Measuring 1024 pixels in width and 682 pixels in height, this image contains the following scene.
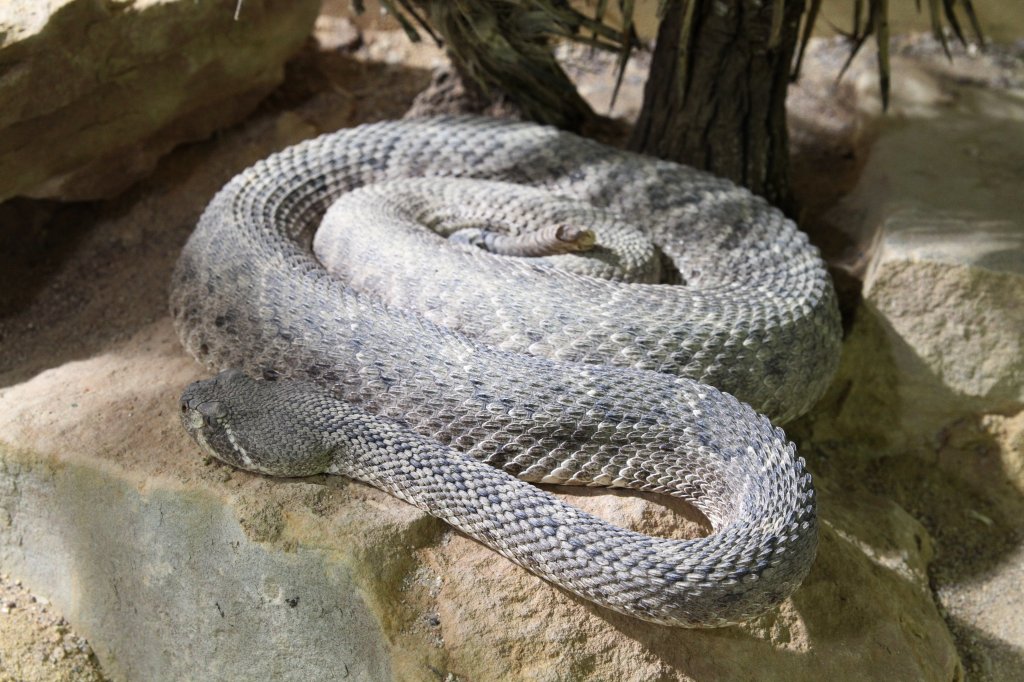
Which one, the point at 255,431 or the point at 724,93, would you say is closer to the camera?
the point at 255,431

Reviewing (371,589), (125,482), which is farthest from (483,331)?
(125,482)

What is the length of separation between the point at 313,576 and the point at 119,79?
288 centimetres

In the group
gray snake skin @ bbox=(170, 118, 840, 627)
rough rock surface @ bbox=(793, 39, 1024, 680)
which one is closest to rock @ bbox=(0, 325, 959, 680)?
gray snake skin @ bbox=(170, 118, 840, 627)

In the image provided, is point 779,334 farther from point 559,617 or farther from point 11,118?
point 11,118

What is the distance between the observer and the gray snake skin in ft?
10.1

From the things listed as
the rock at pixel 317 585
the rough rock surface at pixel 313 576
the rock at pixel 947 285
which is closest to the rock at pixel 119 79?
the rough rock surface at pixel 313 576

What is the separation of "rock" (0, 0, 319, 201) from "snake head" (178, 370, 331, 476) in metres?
1.78

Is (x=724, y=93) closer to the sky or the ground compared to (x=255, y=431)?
closer to the sky

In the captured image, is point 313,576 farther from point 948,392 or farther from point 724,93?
point 724,93

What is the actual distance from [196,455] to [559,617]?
143cm

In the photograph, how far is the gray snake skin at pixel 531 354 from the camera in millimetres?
3074

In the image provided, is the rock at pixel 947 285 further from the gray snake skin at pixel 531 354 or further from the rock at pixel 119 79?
the rock at pixel 119 79

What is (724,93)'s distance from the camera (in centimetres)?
492

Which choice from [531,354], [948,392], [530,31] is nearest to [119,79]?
[530,31]
